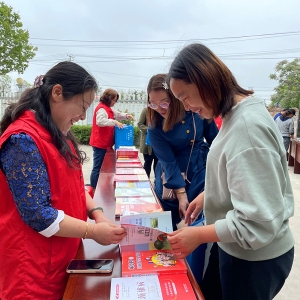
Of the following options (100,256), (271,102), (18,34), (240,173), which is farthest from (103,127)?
(271,102)

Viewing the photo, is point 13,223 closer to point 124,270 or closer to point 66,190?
point 66,190

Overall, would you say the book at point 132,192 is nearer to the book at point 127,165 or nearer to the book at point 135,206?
the book at point 135,206

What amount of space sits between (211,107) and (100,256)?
68 cm

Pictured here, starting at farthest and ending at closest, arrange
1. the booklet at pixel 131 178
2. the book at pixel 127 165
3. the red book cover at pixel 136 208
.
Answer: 1. the book at pixel 127 165
2. the booklet at pixel 131 178
3. the red book cover at pixel 136 208

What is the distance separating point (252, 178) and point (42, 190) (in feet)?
1.93

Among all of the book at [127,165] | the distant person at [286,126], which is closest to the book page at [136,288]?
the book at [127,165]

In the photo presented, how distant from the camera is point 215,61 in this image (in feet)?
3.03

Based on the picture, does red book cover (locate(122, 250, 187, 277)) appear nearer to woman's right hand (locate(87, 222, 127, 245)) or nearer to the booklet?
woman's right hand (locate(87, 222, 127, 245))

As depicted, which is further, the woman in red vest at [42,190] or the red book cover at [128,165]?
the red book cover at [128,165]

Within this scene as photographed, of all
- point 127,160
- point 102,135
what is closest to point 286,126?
point 102,135

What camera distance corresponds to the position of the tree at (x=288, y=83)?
53.7 feet

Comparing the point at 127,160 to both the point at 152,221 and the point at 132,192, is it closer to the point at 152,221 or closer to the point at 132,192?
the point at 132,192

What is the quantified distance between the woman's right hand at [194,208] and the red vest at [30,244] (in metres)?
0.62

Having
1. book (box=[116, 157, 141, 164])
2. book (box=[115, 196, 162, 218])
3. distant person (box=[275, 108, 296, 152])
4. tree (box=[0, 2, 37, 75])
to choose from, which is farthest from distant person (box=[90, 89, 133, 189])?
tree (box=[0, 2, 37, 75])
